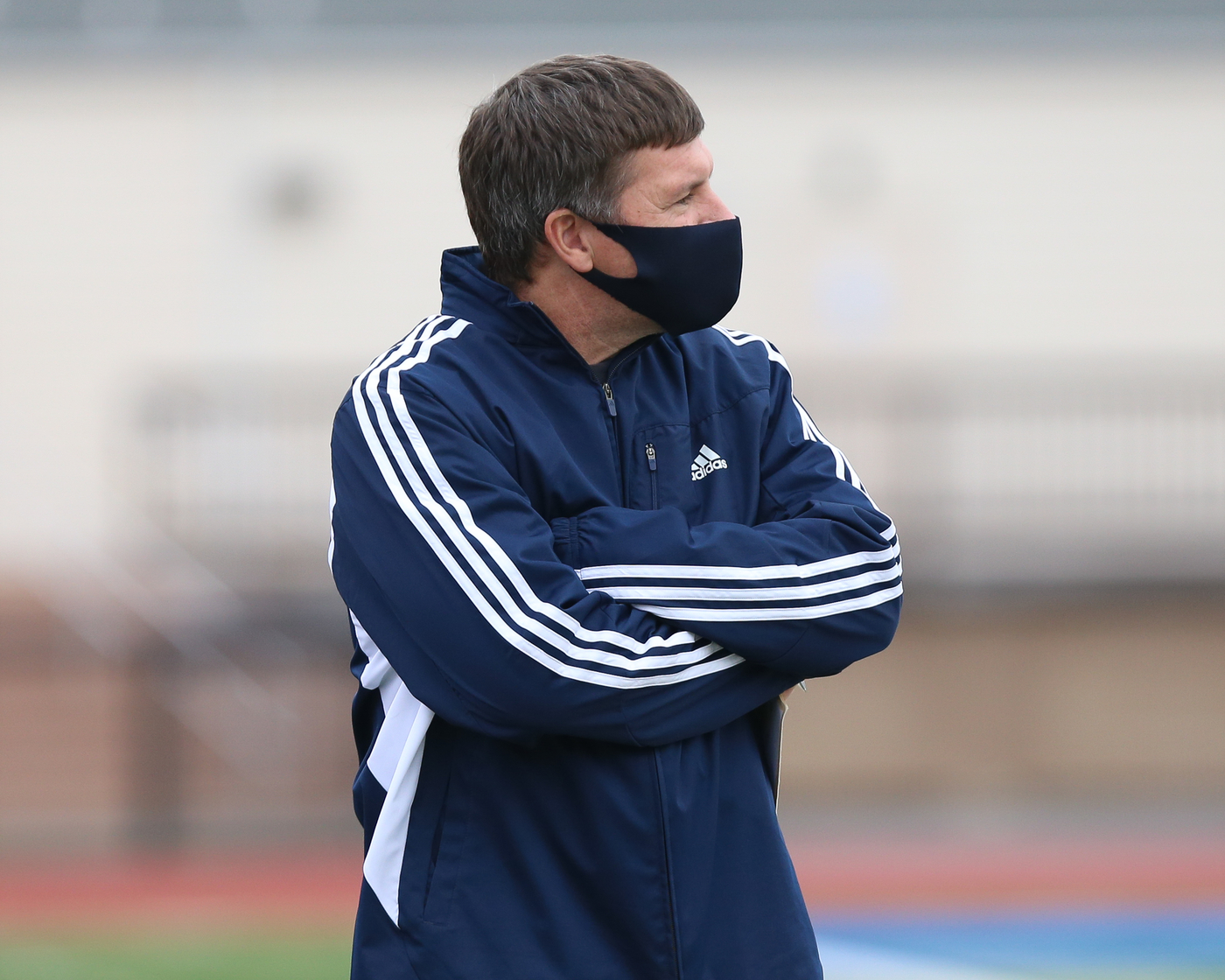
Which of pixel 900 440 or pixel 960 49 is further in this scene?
pixel 960 49

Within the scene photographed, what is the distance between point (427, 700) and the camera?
206 centimetres

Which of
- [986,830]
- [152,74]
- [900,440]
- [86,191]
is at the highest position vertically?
[152,74]

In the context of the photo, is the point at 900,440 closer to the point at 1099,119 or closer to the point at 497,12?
the point at 1099,119

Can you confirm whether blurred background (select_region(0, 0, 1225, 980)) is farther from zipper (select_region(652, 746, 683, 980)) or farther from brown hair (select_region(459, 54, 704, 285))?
brown hair (select_region(459, 54, 704, 285))

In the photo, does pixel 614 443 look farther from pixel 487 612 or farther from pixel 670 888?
pixel 670 888

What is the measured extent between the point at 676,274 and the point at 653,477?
279mm

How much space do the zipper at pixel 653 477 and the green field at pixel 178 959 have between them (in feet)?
14.4

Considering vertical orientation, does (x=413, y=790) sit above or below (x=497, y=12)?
below

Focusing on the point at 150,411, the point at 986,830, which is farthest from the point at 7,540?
the point at 986,830

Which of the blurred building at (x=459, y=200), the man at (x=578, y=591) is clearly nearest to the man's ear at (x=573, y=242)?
the man at (x=578, y=591)

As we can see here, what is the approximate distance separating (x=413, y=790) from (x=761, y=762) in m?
0.49

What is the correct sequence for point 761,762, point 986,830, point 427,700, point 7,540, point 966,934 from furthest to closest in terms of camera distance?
point 7,540 < point 986,830 < point 966,934 < point 761,762 < point 427,700

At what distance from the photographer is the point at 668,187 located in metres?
2.20

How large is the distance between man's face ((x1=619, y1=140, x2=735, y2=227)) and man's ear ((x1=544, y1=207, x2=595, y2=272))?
0.18 feet
